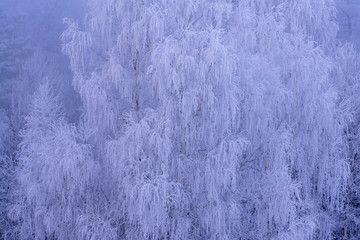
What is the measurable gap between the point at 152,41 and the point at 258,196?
3.24m

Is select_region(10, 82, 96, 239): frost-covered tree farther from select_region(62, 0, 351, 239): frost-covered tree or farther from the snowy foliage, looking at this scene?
select_region(62, 0, 351, 239): frost-covered tree

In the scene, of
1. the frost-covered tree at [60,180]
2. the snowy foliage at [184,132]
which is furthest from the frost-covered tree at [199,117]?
the frost-covered tree at [60,180]

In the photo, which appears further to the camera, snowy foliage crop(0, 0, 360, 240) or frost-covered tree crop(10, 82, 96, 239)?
frost-covered tree crop(10, 82, 96, 239)

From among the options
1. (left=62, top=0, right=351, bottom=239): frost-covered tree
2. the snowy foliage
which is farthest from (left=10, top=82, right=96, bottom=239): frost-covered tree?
(left=62, top=0, right=351, bottom=239): frost-covered tree

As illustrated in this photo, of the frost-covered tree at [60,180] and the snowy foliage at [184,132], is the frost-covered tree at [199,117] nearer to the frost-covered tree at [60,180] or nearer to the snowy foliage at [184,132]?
the snowy foliage at [184,132]

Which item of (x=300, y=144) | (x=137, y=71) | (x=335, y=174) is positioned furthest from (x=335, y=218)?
(x=137, y=71)

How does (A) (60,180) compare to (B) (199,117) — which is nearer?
(A) (60,180)

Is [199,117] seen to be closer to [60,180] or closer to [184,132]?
[184,132]

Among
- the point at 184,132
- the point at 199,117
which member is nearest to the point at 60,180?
the point at 184,132

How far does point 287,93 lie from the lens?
7.10m

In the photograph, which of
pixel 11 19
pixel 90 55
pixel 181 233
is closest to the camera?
pixel 181 233

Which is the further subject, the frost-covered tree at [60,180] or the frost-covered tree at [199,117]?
the frost-covered tree at [60,180]

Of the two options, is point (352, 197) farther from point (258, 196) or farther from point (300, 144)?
point (258, 196)

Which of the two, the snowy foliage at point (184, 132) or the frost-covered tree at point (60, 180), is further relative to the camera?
the frost-covered tree at point (60, 180)
